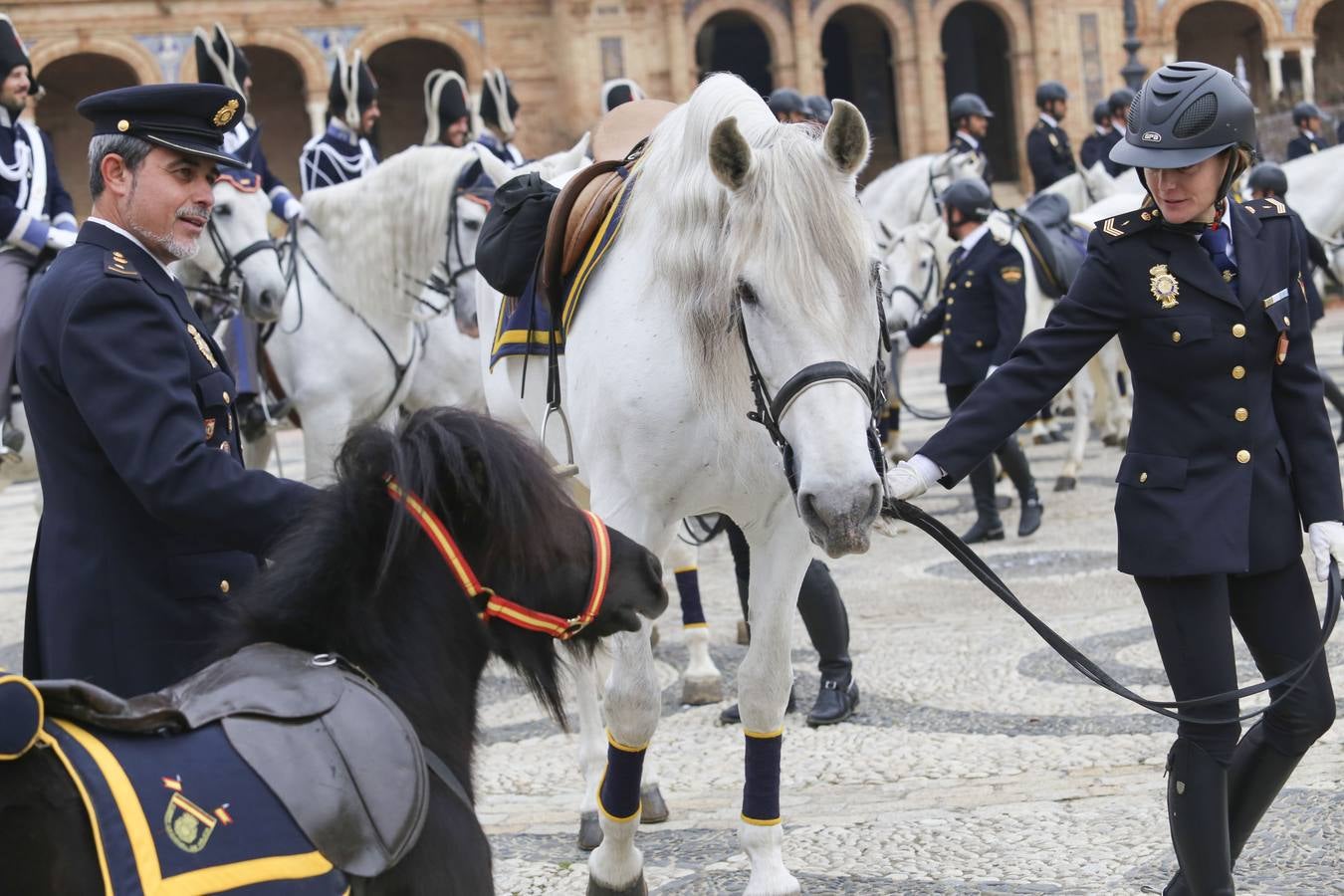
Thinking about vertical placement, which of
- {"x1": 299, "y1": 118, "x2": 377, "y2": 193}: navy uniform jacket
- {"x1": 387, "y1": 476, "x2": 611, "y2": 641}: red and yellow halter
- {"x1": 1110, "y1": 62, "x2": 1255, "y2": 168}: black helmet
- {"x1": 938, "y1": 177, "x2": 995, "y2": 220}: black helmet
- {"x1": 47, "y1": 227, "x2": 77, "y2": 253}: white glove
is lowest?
{"x1": 387, "y1": 476, "x2": 611, "y2": 641}: red and yellow halter

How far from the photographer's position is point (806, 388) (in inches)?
141

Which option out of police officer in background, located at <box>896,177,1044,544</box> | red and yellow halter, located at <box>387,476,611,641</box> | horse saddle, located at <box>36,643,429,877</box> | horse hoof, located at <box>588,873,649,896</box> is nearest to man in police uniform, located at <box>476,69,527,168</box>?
police officer in background, located at <box>896,177,1044,544</box>

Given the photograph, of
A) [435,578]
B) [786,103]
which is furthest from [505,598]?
[786,103]

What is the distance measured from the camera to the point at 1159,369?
3.71 m

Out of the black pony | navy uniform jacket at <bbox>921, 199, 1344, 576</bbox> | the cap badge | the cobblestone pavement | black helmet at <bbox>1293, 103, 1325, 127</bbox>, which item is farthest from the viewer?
black helmet at <bbox>1293, 103, 1325, 127</bbox>

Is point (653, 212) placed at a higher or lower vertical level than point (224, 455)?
higher

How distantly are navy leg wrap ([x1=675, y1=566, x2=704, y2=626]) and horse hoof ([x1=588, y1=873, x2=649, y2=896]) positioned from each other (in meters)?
2.21

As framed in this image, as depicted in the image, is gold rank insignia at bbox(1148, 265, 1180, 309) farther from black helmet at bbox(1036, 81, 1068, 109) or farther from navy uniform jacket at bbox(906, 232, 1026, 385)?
black helmet at bbox(1036, 81, 1068, 109)

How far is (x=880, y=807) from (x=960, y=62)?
4686 centimetres

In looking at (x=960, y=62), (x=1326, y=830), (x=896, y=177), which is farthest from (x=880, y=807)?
(x=960, y=62)

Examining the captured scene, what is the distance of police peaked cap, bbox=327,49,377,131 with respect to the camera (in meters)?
11.4

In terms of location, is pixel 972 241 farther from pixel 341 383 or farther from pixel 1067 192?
pixel 1067 192

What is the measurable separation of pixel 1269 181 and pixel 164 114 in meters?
11.1

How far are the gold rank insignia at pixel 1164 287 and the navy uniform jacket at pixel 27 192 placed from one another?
5799 mm
